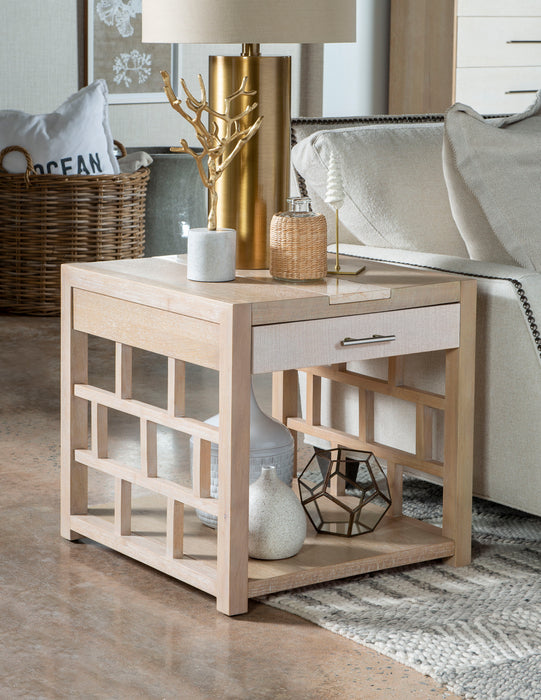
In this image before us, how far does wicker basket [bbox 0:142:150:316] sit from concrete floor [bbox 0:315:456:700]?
2.05 meters

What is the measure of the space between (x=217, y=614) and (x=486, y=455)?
57 centimetres

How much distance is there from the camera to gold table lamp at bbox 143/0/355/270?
74.7 inches

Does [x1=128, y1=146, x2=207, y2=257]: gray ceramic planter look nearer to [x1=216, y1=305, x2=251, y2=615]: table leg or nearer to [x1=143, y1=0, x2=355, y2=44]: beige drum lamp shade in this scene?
[x1=143, y1=0, x2=355, y2=44]: beige drum lamp shade

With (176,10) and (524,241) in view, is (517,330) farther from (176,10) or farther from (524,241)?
(176,10)

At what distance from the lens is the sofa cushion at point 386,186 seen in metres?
2.21

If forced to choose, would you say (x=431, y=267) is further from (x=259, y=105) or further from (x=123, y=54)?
(x=123, y=54)

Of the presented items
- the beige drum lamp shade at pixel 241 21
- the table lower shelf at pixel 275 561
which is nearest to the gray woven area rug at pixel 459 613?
the table lower shelf at pixel 275 561

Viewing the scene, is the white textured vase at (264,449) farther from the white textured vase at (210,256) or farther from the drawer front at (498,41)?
the drawer front at (498,41)

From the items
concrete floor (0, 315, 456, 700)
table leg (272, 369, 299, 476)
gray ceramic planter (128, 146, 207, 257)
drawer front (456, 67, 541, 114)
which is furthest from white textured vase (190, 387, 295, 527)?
drawer front (456, 67, 541, 114)

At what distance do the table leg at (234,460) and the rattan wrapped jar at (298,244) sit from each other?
218 millimetres

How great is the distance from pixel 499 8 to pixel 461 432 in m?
3.21

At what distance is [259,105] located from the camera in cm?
196

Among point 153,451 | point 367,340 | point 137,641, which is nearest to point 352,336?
point 367,340

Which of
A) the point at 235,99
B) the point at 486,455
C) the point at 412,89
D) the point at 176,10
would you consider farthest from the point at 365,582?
the point at 412,89
